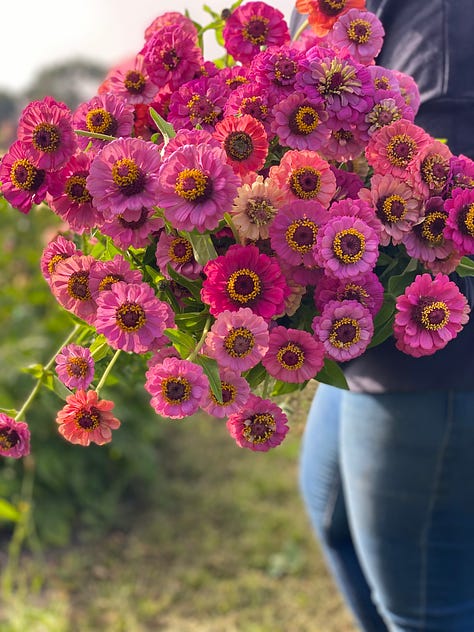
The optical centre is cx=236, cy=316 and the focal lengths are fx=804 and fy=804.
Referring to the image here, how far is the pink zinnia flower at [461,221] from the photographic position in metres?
0.84

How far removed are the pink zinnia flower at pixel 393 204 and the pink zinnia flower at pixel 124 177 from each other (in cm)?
23

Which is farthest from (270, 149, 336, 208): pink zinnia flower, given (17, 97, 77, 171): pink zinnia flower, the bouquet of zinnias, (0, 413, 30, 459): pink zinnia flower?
(0, 413, 30, 459): pink zinnia flower

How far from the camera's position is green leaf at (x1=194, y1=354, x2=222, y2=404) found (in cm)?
83

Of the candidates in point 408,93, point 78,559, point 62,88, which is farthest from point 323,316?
point 62,88

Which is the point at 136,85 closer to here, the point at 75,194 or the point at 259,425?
the point at 75,194

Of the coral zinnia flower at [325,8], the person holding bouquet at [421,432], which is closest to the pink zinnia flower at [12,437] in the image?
the person holding bouquet at [421,432]

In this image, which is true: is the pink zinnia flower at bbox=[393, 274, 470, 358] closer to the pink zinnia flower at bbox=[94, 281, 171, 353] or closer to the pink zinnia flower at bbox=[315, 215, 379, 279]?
the pink zinnia flower at bbox=[315, 215, 379, 279]

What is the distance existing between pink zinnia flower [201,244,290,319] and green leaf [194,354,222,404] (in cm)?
5

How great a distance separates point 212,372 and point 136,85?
0.41 m

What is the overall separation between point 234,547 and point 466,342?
2.06 meters

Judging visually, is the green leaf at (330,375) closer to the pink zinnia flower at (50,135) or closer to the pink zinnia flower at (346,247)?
the pink zinnia flower at (346,247)

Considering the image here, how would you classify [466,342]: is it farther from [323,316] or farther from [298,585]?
[298,585]

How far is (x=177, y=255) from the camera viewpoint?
87 cm

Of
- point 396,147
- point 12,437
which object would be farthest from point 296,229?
point 12,437
